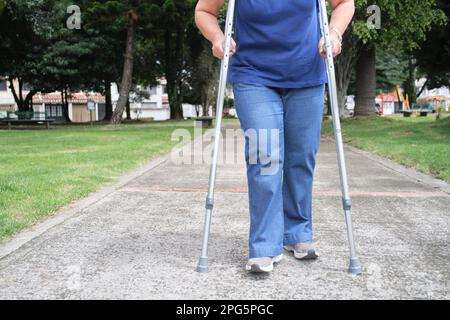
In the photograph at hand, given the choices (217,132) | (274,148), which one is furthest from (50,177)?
(274,148)

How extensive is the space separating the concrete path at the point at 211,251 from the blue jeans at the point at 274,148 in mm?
276

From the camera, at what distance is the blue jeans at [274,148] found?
3.36m

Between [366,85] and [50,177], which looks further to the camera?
[366,85]

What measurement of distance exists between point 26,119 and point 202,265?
28438 mm

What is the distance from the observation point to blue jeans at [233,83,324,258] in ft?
11.0

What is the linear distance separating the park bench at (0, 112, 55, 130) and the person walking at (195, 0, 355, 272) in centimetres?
2684

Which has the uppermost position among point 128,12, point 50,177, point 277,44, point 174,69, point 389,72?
point 128,12

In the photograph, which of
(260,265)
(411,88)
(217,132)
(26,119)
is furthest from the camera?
(411,88)

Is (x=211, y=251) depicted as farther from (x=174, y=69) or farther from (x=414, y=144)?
(x=174, y=69)

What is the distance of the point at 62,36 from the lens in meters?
30.8

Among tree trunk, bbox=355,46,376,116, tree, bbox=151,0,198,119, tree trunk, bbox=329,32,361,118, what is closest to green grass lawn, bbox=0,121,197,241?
tree trunk, bbox=329,32,361,118

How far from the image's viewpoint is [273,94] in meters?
3.41

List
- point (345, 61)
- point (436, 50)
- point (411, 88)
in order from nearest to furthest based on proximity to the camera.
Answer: point (436, 50), point (345, 61), point (411, 88)
